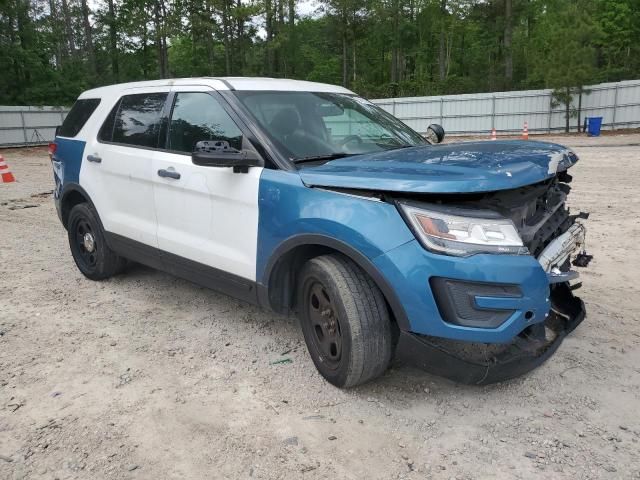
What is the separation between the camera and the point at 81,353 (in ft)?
12.3

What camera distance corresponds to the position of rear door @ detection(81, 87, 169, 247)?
4.20 meters

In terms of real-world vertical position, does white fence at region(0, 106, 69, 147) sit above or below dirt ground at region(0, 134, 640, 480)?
above

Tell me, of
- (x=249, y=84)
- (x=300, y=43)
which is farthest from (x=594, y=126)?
(x=300, y=43)

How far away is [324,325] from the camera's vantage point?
3150mm

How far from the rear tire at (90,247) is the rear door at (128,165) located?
22cm

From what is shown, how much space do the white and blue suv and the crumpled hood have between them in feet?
0.03

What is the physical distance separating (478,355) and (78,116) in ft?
14.2

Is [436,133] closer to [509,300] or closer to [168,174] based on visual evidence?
[168,174]

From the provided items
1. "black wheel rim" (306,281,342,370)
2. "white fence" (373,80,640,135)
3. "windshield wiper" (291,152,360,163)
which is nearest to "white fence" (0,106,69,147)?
"white fence" (373,80,640,135)

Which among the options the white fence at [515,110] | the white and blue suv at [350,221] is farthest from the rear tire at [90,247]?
the white fence at [515,110]

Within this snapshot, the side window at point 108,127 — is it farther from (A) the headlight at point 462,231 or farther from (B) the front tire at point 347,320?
(A) the headlight at point 462,231

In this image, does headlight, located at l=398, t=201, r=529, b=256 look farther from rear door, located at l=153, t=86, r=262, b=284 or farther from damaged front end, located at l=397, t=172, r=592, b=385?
rear door, located at l=153, t=86, r=262, b=284

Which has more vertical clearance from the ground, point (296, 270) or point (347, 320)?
point (296, 270)

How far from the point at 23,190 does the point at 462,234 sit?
11523mm
